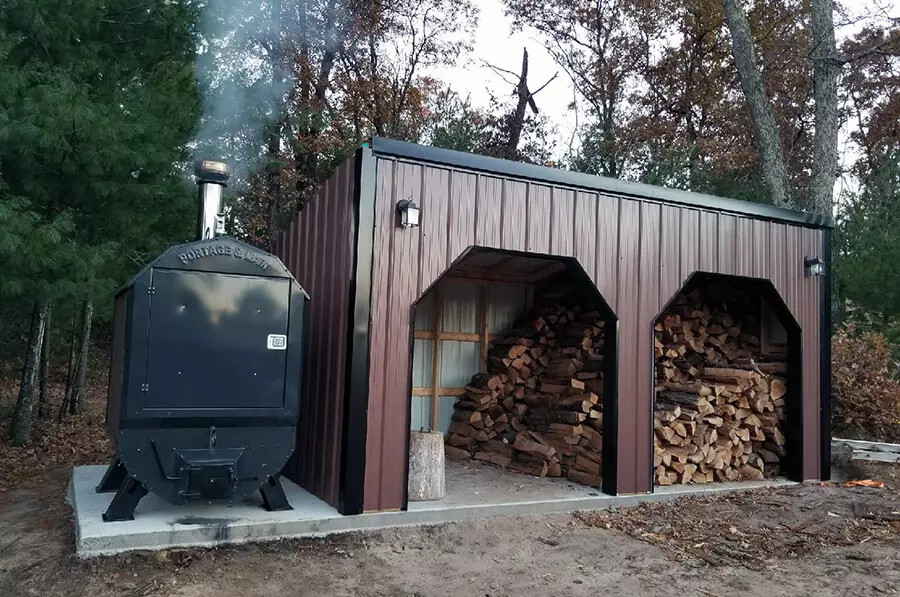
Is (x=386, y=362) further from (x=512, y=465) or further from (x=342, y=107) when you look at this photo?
(x=342, y=107)

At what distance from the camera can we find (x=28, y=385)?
8.11m

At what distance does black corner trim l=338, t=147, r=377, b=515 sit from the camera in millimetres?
4695

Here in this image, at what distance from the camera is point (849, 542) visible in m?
4.94

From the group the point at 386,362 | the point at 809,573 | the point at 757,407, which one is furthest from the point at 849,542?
the point at 386,362

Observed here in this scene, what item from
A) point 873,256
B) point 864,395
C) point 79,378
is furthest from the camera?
point 873,256

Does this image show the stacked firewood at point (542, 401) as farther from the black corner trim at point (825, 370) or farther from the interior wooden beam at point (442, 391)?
the black corner trim at point (825, 370)

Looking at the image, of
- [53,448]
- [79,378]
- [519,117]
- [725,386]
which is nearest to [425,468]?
[725,386]

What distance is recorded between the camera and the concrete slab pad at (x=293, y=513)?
4.07 meters

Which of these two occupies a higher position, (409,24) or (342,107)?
(409,24)

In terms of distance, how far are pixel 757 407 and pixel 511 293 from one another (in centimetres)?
297

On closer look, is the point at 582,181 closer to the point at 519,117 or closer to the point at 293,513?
the point at 293,513

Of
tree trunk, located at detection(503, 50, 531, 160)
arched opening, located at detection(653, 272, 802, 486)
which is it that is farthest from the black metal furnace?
tree trunk, located at detection(503, 50, 531, 160)

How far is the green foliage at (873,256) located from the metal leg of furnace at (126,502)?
35.3 feet

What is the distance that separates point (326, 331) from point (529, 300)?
3.51 metres
